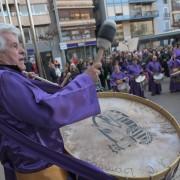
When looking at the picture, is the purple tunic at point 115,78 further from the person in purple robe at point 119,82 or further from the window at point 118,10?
the window at point 118,10

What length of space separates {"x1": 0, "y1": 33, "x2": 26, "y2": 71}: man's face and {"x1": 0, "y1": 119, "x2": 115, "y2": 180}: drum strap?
0.29 m

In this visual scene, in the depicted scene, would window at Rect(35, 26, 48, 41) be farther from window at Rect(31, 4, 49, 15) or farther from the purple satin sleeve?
the purple satin sleeve

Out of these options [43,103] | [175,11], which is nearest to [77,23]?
[175,11]

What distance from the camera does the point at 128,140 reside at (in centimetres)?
213

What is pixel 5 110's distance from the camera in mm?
1815

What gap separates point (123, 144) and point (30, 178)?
0.49 m

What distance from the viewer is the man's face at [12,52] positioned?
1943 mm

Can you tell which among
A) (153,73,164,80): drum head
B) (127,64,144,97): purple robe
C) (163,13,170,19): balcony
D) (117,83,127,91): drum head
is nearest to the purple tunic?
(117,83,127,91): drum head

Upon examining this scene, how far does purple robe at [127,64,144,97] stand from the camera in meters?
13.1

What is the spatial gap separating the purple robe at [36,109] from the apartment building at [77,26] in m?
44.6

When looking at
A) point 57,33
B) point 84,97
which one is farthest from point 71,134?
point 57,33

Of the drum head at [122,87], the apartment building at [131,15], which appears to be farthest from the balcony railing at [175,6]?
the drum head at [122,87]

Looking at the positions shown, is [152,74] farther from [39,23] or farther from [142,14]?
[142,14]

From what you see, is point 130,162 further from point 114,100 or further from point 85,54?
point 85,54
